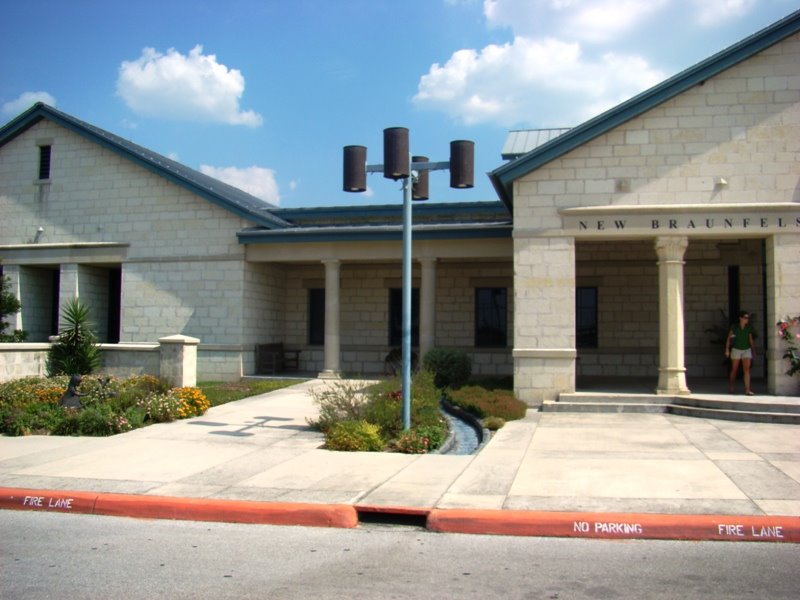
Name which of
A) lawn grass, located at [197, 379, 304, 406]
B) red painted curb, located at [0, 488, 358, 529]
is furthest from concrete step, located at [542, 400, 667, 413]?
red painted curb, located at [0, 488, 358, 529]

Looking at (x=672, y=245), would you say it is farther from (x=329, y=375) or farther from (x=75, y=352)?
(x=75, y=352)

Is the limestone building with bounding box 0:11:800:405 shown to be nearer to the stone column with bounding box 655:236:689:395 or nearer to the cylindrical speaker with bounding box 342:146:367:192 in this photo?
the stone column with bounding box 655:236:689:395

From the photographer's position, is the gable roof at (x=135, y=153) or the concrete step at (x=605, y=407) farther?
the gable roof at (x=135, y=153)

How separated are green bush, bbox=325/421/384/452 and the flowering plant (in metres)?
9.21

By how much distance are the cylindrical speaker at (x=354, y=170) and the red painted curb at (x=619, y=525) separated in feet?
19.6

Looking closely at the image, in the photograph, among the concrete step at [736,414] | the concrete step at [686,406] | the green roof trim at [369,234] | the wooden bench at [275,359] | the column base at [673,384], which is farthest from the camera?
the wooden bench at [275,359]

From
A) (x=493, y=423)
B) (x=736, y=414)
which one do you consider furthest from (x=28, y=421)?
(x=736, y=414)

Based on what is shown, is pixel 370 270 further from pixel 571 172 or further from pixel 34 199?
pixel 34 199

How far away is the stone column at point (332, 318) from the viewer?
21.9 metres

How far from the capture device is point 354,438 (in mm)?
11695

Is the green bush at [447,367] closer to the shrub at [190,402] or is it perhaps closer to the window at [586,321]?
the window at [586,321]

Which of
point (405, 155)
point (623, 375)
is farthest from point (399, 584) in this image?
point (623, 375)

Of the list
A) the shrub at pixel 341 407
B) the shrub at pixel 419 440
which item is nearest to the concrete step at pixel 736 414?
the shrub at pixel 419 440

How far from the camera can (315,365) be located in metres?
24.8
